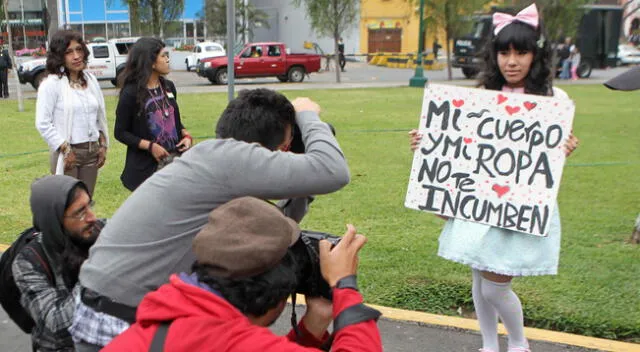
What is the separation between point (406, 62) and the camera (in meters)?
40.0

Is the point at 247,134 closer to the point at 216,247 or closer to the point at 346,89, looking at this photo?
the point at 216,247

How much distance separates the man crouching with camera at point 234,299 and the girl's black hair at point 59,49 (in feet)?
12.6

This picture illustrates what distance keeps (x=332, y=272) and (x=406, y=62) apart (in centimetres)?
3908

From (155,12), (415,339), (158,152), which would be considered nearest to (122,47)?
(155,12)

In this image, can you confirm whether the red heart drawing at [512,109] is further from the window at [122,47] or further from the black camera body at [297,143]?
the window at [122,47]

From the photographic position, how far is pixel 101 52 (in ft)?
84.4

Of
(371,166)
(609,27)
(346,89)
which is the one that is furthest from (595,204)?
(609,27)

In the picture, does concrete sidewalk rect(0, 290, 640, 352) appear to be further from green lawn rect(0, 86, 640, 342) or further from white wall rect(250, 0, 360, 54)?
white wall rect(250, 0, 360, 54)

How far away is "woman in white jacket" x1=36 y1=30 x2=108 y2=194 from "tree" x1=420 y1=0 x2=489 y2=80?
2373 cm

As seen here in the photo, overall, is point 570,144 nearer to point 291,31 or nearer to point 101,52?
point 101,52

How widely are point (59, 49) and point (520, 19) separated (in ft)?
11.1

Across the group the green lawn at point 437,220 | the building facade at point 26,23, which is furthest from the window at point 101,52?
the building facade at point 26,23

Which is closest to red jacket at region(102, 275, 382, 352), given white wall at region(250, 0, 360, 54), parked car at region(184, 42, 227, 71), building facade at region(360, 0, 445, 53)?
parked car at region(184, 42, 227, 71)

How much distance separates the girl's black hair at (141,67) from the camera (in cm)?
466
